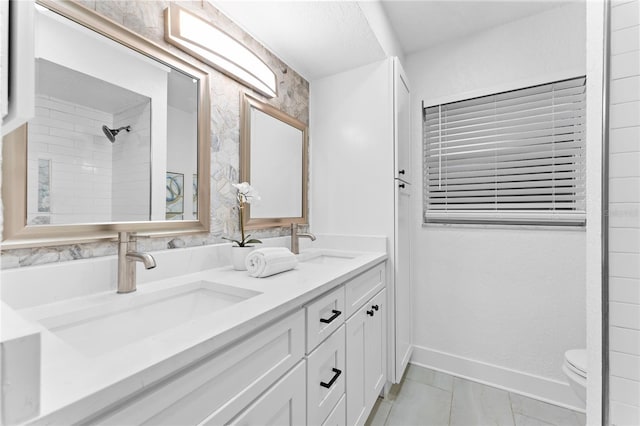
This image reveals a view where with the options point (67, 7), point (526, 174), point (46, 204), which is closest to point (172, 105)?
point (67, 7)

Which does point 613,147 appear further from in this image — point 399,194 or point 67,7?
point 67,7

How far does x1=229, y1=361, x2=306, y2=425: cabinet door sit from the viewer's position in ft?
2.31

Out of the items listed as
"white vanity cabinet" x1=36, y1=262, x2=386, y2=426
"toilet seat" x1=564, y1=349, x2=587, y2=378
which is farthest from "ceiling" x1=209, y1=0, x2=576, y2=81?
"toilet seat" x1=564, y1=349, x2=587, y2=378

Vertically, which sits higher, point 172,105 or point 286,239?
point 172,105

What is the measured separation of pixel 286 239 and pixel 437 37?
5.89ft

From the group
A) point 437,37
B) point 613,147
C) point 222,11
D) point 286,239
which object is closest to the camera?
point 613,147

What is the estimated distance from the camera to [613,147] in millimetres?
891

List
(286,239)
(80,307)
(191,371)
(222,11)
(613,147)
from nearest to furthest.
Answer: (191,371) < (80,307) < (613,147) < (222,11) < (286,239)

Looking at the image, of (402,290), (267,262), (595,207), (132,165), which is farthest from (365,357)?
(132,165)

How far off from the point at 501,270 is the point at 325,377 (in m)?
1.51

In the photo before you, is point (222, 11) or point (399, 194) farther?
point (399, 194)

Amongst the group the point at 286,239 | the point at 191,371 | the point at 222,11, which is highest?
the point at 222,11

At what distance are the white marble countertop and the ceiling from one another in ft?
4.25

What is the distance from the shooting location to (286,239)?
1.79 m
